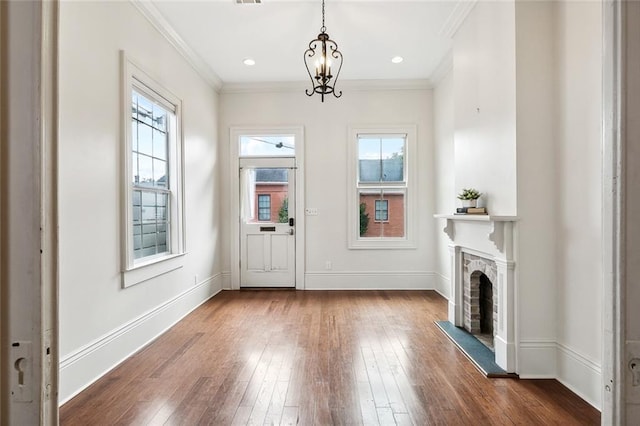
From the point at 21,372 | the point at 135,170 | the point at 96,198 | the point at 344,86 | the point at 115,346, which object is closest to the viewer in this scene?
the point at 21,372

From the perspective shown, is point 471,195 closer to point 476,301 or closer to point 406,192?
point 476,301

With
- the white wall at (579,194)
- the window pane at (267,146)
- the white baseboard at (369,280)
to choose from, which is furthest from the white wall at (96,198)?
Answer: the white wall at (579,194)

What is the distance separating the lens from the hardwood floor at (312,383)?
202 cm

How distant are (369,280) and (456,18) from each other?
348 cm

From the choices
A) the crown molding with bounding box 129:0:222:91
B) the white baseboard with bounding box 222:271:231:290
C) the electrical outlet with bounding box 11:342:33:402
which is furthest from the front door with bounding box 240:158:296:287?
the electrical outlet with bounding box 11:342:33:402

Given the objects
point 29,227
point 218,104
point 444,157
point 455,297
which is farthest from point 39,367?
point 218,104

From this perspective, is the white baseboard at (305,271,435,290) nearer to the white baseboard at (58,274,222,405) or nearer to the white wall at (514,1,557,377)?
the white baseboard at (58,274,222,405)

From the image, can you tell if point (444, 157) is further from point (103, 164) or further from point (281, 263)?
point (103, 164)

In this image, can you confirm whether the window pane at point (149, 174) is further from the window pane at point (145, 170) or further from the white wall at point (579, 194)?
the white wall at point (579, 194)

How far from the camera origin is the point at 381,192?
5.30m

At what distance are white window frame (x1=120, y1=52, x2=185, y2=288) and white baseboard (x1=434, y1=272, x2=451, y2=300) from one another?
334 centimetres

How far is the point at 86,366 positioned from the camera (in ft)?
7.86

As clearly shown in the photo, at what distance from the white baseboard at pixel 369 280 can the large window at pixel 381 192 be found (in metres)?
0.43

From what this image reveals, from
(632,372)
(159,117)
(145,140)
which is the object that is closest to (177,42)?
(159,117)
